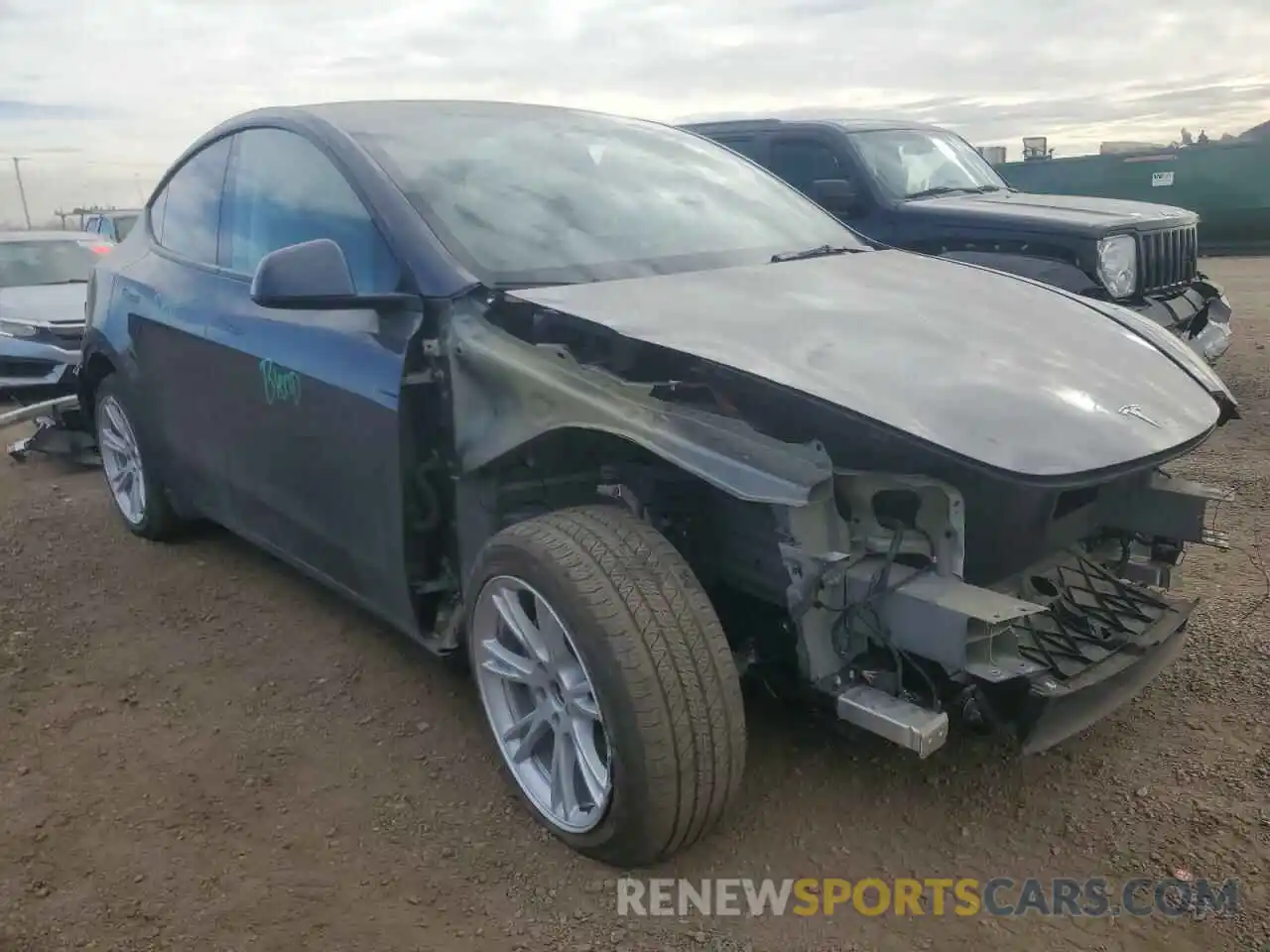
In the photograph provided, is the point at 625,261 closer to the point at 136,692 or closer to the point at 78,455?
the point at 136,692

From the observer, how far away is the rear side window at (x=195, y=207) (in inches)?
152

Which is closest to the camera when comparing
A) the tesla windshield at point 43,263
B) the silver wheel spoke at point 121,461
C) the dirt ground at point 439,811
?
the dirt ground at point 439,811

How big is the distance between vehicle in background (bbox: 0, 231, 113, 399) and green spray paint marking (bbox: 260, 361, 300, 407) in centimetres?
531

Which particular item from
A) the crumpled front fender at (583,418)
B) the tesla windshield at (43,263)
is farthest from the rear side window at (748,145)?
the tesla windshield at (43,263)

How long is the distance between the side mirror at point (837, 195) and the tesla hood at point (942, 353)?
3.75 meters

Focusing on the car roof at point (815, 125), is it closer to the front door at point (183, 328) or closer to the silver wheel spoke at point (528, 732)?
the front door at point (183, 328)

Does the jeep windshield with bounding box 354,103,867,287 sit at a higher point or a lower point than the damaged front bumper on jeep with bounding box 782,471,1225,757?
higher

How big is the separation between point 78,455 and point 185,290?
2.85m

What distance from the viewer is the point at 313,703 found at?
3.31 metres

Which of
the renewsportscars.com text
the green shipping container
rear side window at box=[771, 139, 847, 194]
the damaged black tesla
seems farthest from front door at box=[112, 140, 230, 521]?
the green shipping container

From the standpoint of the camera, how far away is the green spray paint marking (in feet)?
10.4

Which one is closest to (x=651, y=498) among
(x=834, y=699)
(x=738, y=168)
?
(x=834, y=699)

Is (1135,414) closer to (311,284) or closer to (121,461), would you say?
(311,284)

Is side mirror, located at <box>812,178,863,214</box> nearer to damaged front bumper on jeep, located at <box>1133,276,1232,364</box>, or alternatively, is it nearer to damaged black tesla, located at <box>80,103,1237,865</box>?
damaged front bumper on jeep, located at <box>1133,276,1232,364</box>
